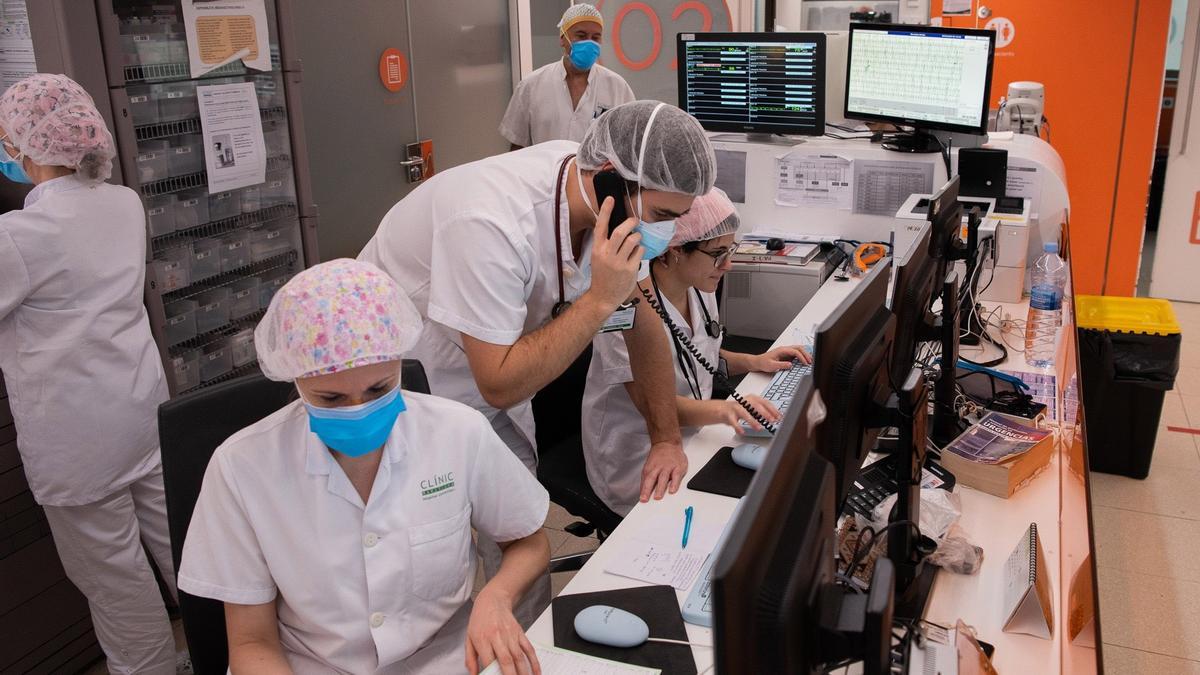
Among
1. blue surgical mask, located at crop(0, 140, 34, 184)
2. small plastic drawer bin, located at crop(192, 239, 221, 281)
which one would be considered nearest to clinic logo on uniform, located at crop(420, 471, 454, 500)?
blue surgical mask, located at crop(0, 140, 34, 184)

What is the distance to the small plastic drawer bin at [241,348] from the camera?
3.09 meters

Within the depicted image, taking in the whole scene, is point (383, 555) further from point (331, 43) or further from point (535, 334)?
Answer: point (331, 43)

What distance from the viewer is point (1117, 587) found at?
113 inches

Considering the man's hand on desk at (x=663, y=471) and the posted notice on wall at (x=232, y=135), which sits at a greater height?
the posted notice on wall at (x=232, y=135)

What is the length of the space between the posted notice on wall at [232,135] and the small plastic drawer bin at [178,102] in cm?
2

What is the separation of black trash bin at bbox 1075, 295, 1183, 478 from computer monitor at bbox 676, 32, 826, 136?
4.23 ft

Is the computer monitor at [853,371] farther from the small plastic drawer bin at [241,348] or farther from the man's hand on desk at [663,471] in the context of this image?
the small plastic drawer bin at [241,348]

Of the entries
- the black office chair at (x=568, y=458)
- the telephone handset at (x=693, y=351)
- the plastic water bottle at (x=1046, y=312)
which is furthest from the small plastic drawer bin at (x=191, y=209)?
the plastic water bottle at (x=1046, y=312)

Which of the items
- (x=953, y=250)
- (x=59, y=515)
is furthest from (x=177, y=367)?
(x=953, y=250)

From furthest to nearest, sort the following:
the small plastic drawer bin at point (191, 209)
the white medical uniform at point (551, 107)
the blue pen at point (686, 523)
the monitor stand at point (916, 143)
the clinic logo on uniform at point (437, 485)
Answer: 1. the white medical uniform at point (551, 107)
2. the monitor stand at point (916, 143)
3. the small plastic drawer bin at point (191, 209)
4. the blue pen at point (686, 523)
5. the clinic logo on uniform at point (437, 485)

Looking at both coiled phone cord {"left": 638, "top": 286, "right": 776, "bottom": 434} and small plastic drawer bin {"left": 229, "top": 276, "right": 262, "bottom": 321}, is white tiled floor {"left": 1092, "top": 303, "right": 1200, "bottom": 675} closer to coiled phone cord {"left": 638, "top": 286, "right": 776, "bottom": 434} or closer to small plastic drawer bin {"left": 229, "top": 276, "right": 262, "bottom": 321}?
coiled phone cord {"left": 638, "top": 286, "right": 776, "bottom": 434}

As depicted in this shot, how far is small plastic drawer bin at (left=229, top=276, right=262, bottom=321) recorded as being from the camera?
3070 millimetres

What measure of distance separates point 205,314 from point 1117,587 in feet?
9.63

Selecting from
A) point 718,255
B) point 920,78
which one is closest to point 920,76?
point 920,78
